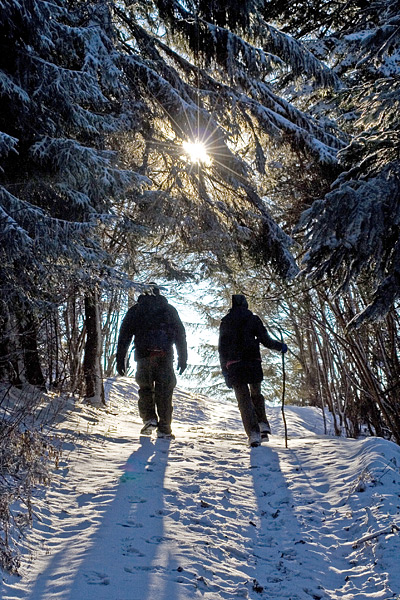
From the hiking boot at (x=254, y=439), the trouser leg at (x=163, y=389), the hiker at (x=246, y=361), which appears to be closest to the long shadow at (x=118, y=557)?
the hiking boot at (x=254, y=439)

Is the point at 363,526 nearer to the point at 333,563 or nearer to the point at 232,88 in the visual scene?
the point at 333,563

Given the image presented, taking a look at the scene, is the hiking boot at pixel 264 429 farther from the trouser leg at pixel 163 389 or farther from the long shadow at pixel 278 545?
the long shadow at pixel 278 545

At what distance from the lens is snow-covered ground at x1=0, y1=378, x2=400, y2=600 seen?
8.79 ft

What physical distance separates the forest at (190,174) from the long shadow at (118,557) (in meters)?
0.48

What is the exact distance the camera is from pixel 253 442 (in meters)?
5.99

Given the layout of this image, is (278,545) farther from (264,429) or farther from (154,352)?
(154,352)

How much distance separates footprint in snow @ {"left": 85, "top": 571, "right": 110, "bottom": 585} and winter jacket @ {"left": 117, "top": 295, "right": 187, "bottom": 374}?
415cm

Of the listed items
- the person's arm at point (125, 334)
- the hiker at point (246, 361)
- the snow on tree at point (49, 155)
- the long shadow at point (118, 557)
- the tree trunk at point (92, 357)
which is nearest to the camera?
the long shadow at point (118, 557)

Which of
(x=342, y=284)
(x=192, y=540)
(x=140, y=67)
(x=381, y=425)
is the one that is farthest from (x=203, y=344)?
(x=192, y=540)

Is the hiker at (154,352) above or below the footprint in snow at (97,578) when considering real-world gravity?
above

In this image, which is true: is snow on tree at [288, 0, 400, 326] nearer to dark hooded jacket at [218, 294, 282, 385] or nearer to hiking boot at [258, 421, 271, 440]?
dark hooded jacket at [218, 294, 282, 385]

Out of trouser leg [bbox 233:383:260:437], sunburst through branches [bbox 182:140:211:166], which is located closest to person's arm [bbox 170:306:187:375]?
trouser leg [bbox 233:383:260:437]

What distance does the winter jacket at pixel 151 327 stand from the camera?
22.1 feet

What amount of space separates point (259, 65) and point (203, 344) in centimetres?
1338
